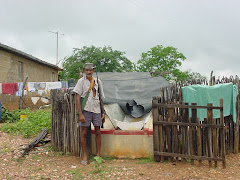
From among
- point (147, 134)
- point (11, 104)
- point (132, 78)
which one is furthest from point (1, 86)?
point (147, 134)

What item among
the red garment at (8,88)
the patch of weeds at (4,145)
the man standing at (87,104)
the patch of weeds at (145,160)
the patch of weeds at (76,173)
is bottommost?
the patch of weeds at (76,173)

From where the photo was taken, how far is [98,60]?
29188mm

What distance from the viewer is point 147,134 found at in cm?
477

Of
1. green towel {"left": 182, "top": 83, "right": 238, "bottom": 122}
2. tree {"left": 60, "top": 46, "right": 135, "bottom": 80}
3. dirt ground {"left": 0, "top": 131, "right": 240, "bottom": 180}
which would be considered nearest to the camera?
dirt ground {"left": 0, "top": 131, "right": 240, "bottom": 180}

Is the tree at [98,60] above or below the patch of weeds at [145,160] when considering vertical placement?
above

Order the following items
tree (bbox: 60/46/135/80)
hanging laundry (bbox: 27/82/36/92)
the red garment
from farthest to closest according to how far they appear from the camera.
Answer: tree (bbox: 60/46/135/80)
hanging laundry (bbox: 27/82/36/92)
the red garment

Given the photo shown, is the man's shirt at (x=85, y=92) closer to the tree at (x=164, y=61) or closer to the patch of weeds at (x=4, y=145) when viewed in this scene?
the patch of weeds at (x=4, y=145)

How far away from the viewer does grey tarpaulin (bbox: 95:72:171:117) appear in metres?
5.89

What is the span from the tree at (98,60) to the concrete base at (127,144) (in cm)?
2369

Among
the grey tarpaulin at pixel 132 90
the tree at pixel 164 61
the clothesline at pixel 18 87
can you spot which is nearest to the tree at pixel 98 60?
the tree at pixel 164 61

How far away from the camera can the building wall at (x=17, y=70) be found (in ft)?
45.6

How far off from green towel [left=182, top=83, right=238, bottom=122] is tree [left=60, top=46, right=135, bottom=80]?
77.9 feet

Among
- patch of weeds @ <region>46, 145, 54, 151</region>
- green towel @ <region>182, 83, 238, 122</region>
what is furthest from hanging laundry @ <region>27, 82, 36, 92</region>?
green towel @ <region>182, 83, 238, 122</region>

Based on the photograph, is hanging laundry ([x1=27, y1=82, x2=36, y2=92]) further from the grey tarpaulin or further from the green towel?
the green towel
